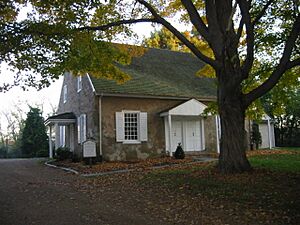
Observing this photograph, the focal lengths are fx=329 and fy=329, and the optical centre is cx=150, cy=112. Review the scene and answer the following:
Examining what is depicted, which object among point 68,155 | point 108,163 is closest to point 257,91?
point 108,163

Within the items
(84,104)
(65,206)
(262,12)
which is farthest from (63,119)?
(262,12)

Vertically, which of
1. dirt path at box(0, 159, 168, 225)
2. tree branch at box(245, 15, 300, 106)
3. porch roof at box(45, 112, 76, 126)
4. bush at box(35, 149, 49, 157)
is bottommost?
dirt path at box(0, 159, 168, 225)

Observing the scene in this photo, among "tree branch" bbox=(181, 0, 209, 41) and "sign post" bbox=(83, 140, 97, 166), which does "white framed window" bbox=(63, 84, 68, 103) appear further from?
"tree branch" bbox=(181, 0, 209, 41)

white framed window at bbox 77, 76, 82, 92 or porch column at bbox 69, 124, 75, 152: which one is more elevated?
white framed window at bbox 77, 76, 82, 92

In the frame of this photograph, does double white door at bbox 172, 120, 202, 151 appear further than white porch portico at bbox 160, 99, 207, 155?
Yes

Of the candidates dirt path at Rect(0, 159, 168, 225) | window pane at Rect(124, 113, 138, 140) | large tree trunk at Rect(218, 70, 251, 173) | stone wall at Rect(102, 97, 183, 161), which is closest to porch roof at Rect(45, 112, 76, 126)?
stone wall at Rect(102, 97, 183, 161)

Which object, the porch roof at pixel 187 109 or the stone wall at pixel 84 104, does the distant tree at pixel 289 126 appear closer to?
the porch roof at pixel 187 109

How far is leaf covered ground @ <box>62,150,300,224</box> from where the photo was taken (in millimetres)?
6742

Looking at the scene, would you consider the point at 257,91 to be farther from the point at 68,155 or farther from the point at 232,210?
the point at 68,155

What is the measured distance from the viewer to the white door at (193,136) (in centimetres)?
2158

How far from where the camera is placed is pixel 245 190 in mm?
8734

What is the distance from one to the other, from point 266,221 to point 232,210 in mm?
1006

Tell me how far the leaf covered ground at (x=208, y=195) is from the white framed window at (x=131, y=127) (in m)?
6.37

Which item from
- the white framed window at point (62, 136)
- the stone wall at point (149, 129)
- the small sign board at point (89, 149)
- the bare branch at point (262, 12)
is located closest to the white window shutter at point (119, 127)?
the stone wall at point (149, 129)
